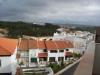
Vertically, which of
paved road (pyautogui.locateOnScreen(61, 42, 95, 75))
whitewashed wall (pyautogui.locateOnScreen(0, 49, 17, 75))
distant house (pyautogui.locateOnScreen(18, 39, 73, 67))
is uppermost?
paved road (pyautogui.locateOnScreen(61, 42, 95, 75))

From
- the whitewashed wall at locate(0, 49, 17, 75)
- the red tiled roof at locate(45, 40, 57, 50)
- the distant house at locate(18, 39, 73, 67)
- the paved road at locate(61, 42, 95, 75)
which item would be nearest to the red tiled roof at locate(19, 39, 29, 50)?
the distant house at locate(18, 39, 73, 67)

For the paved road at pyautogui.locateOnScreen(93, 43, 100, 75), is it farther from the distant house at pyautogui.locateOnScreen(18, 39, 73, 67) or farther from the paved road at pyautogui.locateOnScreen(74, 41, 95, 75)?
the distant house at pyautogui.locateOnScreen(18, 39, 73, 67)

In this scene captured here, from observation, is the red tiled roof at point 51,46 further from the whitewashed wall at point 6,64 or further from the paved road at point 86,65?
the paved road at point 86,65

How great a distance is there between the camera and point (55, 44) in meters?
20.8

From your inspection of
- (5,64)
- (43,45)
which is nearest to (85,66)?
(5,64)

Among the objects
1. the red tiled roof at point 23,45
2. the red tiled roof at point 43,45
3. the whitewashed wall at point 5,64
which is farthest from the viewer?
the red tiled roof at point 43,45

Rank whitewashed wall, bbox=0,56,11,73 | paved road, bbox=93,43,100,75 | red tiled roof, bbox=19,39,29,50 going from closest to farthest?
paved road, bbox=93,43,100,75 < whitewashed wall, bbox=0,56,11,73 < red tiled roof, bbox=19,39,29,50

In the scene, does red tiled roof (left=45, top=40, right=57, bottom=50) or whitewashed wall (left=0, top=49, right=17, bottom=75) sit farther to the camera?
red tiled roof (left=45, top=40, right=57, bottom=50)

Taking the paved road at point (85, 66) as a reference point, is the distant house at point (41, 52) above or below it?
below

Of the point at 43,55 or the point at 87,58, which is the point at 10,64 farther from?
the point at 43,55

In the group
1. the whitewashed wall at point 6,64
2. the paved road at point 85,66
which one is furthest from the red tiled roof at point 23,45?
the paved road at point 85,66

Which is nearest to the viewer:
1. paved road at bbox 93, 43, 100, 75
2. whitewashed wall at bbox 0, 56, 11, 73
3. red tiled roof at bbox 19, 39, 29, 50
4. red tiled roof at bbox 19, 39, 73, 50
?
paved road at bbox 93, 43, 100, 75

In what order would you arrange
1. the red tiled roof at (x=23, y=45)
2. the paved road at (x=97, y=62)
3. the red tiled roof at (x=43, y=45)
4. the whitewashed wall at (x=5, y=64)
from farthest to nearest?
the red tiled roof at (x=43, y=45)
the red tiled roof at (x=23, y=45)
the whitewashed wall at (x=5, y=64)
the paved road at (x=97, y=62)

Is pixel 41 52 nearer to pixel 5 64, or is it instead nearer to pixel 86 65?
pixel 5 64
